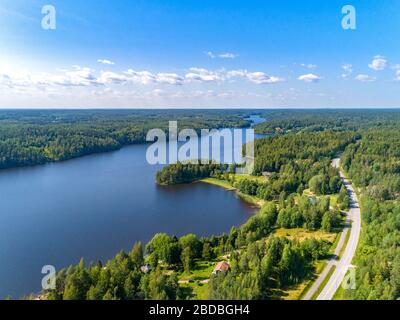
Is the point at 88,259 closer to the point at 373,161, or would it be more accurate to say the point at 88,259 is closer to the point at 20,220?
the point at 20,220

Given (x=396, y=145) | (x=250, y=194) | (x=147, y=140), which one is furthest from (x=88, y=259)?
(x=147, y=140)

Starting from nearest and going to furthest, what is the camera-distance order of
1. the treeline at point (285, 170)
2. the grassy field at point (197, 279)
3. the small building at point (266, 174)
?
the grassy field at point (197, 279) < the treeline at point (285, 170) < the small building at point (266, 174)

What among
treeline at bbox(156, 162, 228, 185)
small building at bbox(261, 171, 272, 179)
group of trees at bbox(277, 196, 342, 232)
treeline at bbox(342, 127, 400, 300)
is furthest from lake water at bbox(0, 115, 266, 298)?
treeline at bbox(342, 127, 400, 300)

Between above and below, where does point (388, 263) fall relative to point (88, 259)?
above

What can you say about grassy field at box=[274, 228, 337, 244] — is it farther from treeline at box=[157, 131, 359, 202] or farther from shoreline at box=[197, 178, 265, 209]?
treeline at box=[157, 131, 359, 202]

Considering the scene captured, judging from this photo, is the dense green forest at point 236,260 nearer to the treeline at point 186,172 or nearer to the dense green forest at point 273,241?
the dense green forest at point 273,241

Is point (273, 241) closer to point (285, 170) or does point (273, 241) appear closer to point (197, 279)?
point (197, 279)

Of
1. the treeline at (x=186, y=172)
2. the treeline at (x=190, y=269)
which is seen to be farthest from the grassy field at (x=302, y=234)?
the treeline at (x=186, y=172)
